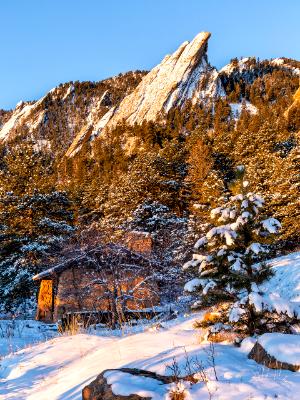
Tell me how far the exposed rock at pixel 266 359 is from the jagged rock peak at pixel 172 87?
9184 cm

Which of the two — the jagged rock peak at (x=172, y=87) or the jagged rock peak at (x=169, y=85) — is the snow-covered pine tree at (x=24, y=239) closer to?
the jagged rock peak at (x=172, y=87)

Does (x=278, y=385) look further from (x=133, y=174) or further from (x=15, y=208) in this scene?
(x=133, y=174)

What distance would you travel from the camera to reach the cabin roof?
1617 centimetres

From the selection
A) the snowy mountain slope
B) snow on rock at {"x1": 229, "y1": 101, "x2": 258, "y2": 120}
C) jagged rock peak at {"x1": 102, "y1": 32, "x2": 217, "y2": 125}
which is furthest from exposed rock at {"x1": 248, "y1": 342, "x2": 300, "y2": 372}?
the snowy mountain slope

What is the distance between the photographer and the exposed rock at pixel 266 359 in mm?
4133

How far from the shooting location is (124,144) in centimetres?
7681

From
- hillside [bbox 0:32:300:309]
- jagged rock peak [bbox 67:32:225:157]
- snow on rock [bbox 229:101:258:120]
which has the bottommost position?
hillside [bbox 0:32:300:309]

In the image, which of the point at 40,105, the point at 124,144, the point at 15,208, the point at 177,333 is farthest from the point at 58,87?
the point at 177,333

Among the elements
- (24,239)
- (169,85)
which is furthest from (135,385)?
(169,85)

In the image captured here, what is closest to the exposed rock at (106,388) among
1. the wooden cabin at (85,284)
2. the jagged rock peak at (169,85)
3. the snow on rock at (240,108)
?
the wooden cabin at (85,284)

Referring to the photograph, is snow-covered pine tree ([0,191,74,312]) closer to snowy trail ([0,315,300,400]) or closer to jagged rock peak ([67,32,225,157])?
snowy trail ([0,315,300,400])

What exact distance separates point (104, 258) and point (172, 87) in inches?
3586

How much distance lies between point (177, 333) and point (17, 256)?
22.4m

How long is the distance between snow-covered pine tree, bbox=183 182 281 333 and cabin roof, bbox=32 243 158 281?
365 inches
